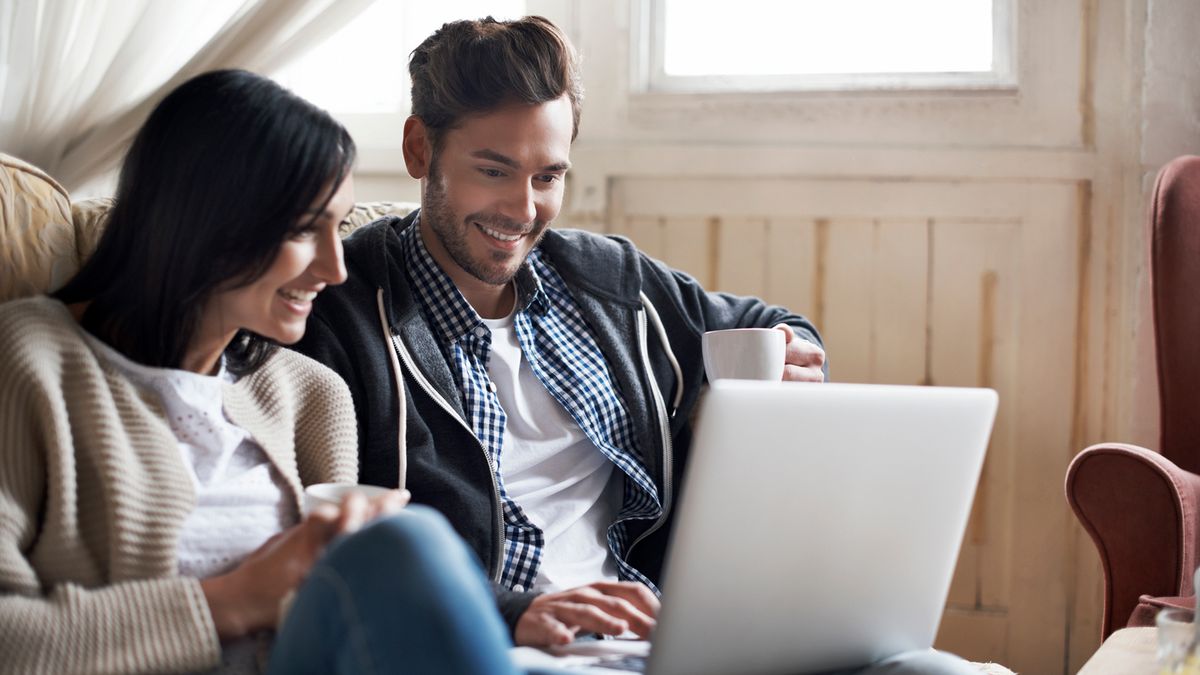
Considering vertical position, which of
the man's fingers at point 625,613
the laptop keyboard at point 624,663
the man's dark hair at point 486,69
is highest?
the man's dark hair at point 486,69

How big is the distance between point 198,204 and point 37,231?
0.36 meters

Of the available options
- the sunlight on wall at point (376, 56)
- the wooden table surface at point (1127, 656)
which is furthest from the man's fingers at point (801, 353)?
the sunlight on wall at point (376, 56)

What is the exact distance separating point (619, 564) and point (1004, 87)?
54.0 inches

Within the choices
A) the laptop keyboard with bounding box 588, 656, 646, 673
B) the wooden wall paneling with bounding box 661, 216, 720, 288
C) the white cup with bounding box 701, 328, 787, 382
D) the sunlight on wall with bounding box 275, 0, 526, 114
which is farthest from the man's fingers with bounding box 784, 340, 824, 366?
the sunlight on wall with bounding box 275, 0, 526, 114

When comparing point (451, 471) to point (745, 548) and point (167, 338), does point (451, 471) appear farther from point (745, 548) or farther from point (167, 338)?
point (745, 548)

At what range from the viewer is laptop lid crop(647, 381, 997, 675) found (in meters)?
1.04

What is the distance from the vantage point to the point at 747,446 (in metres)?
1.04

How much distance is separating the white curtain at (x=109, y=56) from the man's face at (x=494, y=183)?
2.17 ft

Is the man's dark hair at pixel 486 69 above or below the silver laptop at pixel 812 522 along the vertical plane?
above

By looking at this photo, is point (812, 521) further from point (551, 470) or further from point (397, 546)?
point (551, 470)

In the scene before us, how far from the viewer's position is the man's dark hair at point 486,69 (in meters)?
1.71

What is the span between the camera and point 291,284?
4.22 feet

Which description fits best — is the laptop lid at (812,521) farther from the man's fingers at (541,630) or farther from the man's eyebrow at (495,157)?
the man's eyebrow at (495,157)

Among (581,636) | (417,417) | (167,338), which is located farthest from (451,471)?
(167,338)
